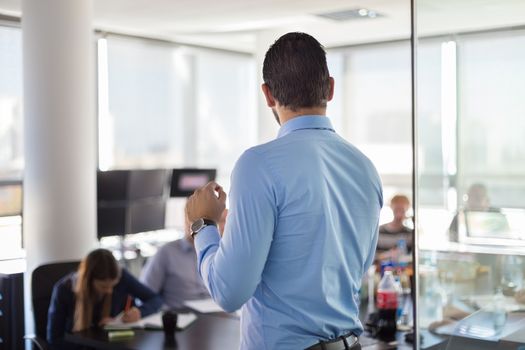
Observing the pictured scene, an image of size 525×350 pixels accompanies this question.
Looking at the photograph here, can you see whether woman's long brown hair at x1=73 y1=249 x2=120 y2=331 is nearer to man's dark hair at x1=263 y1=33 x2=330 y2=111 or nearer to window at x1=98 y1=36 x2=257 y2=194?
man's dark hair at x1=263 y1=33 x2=330 y2=111

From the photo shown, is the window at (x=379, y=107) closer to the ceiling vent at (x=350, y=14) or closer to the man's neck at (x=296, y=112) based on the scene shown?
the ceiling vent at (x=350, y=14)

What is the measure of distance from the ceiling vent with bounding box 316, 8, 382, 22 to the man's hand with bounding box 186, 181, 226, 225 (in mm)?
5092

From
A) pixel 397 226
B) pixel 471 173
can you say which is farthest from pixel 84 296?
pixel 397 226

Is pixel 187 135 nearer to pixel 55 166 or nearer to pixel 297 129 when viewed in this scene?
pixel 55 166

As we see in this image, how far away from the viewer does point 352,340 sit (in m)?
1.69

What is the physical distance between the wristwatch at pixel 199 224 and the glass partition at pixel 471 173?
114 cm

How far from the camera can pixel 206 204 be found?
1.68m

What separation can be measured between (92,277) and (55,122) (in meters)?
1.56

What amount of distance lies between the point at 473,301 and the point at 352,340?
111 cm

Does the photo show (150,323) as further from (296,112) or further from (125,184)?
(125,184)

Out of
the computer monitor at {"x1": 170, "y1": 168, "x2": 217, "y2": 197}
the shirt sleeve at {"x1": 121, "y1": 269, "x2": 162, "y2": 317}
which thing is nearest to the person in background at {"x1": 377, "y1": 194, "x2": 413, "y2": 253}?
the computer monitor at {"x1": 170, "y1": 168, "x2": 217, "y2": 197}

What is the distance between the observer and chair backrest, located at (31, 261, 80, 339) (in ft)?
13.5

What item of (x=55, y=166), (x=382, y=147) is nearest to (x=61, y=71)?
(x=55, y=166)

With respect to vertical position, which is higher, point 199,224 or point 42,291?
point 199,224
